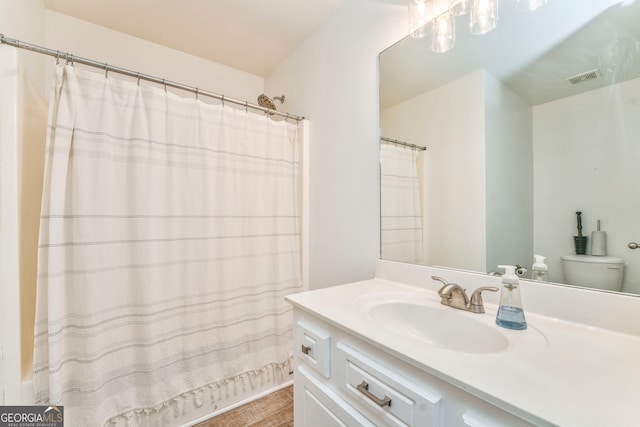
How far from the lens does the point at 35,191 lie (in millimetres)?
1257

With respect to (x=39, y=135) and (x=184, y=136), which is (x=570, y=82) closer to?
(x=184, y=136)

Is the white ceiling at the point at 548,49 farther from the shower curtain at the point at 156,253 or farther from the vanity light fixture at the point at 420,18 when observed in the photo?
the shower curtain at the point at 156,253

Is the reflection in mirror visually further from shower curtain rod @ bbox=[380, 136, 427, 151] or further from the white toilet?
the white toilet

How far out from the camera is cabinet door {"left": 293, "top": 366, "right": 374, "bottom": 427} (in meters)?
0.74

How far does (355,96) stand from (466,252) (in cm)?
100

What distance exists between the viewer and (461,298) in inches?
35.0

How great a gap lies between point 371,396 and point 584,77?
1.10 m

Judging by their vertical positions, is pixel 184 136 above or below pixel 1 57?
below

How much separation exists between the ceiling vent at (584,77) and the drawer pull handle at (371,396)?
1.06 m

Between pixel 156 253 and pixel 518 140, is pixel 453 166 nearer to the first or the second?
pixel 518 140

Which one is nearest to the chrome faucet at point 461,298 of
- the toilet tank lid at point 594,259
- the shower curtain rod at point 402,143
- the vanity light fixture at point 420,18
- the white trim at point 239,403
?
the toilet tank lid at point 594,259

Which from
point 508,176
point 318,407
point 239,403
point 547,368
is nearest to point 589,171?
point 508,176

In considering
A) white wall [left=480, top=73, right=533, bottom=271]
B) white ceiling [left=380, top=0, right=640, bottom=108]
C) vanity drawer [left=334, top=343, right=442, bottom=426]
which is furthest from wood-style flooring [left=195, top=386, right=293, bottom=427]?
white ceiling [left=380, top=0, right=640, bottom=108]

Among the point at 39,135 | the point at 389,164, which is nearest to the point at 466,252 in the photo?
the point at 389,164
